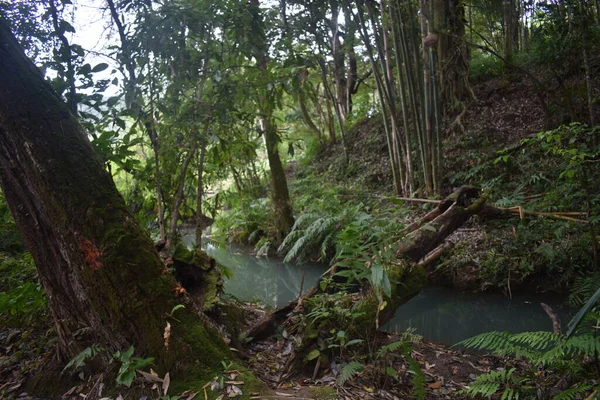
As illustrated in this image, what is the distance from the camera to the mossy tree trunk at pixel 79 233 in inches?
73.4

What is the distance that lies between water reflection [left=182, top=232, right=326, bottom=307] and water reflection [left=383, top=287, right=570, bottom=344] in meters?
1.34

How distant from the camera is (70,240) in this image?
188 centimetres

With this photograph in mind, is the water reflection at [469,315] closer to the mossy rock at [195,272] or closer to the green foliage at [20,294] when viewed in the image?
the mossy rock at [195,272]

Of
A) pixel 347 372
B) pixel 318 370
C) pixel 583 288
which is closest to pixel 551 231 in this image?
pixel 583 288

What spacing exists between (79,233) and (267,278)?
500 centimetres

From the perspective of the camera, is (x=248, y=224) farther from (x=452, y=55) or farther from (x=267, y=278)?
(x=452, y=55)

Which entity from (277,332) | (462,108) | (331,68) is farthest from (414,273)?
(331,68)

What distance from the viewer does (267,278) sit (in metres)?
6.71

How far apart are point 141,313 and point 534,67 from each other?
338 inches

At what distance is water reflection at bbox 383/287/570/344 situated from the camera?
3.96 m

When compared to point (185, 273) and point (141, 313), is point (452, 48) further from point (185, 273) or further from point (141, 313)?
point (141, 313)

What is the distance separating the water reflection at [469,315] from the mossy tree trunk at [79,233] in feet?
7.74

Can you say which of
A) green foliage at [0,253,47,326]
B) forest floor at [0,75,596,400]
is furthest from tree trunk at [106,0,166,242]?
forest floor at [0,75,596,400]

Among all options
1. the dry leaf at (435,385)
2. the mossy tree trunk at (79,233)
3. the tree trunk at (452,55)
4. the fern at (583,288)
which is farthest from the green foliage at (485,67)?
the mossy tree trunk at (79,233)
